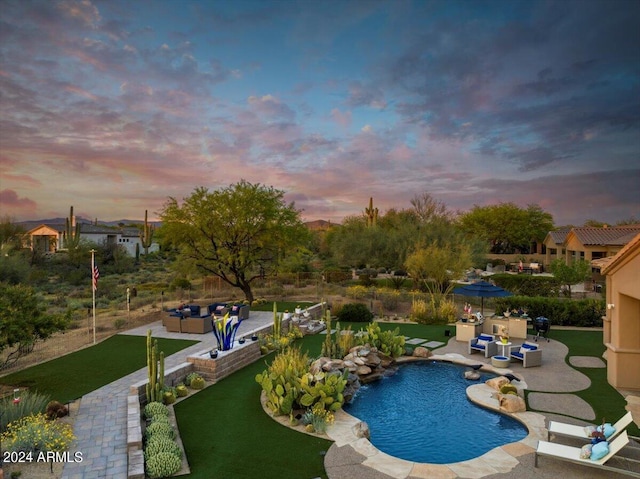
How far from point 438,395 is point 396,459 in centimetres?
390

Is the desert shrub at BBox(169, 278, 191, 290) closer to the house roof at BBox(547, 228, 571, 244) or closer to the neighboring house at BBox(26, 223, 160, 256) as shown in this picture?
the neighboring house at BBox(26, 223, 160, 256)

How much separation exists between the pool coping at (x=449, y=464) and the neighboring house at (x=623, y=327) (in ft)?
11.2

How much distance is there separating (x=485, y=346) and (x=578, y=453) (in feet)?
24.0

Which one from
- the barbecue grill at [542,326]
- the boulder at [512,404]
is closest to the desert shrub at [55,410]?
the boulder at [512,404]

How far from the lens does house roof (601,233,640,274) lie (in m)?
9.62

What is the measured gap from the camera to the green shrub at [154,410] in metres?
8.88

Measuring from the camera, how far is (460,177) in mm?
33656

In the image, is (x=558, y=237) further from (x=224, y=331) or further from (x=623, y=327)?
(x=224, y=331)

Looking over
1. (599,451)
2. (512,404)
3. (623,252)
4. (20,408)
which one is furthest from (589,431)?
(20,408)

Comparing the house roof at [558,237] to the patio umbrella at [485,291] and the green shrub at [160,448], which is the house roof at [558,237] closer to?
the patio umbrella at [485,291]

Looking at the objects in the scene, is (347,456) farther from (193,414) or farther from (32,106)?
(32,106)

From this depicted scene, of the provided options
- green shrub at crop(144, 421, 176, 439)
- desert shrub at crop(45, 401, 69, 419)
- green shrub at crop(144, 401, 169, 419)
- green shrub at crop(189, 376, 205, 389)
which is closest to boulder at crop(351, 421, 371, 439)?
green shrub at crop(144, 421, 176, 439)

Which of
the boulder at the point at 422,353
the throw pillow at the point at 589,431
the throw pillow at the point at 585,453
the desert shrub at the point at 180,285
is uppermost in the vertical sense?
the desert shrub at the point at 180,285

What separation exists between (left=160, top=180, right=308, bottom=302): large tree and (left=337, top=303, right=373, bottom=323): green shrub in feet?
18.7
